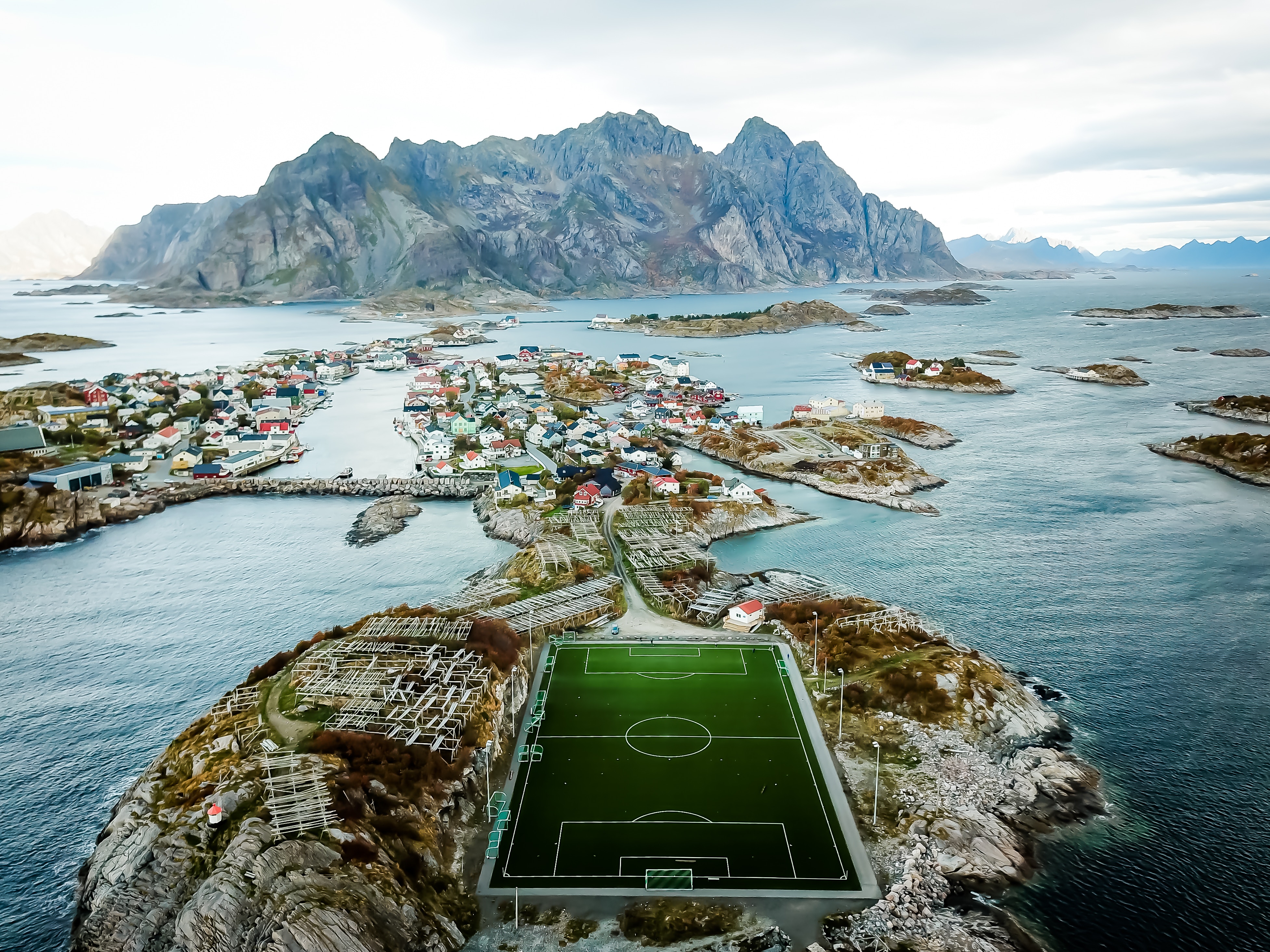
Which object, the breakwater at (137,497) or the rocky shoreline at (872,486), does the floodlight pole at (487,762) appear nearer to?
the breakwater at (137,497)

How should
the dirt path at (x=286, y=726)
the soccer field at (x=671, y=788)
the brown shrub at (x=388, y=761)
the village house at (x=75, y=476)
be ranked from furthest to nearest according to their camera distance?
the village house at (x=75, y=476) → the dirt path at (x=286, y=726) → the brown shrub at (x=388, y=761) → the soccer field at (x=671, y=788)

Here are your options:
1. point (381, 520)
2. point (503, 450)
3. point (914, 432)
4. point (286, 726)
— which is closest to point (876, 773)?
point (286, 726)

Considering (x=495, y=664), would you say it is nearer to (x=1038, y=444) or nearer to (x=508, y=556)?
(x=508, y=556)

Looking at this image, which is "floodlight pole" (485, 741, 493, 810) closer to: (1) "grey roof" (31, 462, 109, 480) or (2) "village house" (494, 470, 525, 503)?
(2) "village house" (494, 470, 525, 503)

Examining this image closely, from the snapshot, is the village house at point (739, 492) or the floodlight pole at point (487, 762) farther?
the village house at point (739, 492)

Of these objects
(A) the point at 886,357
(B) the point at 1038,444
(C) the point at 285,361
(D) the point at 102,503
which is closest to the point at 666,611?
(D) the point at 102,503

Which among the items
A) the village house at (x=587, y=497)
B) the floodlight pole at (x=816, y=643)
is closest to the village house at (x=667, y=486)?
the village house at (x=587, y=497)
